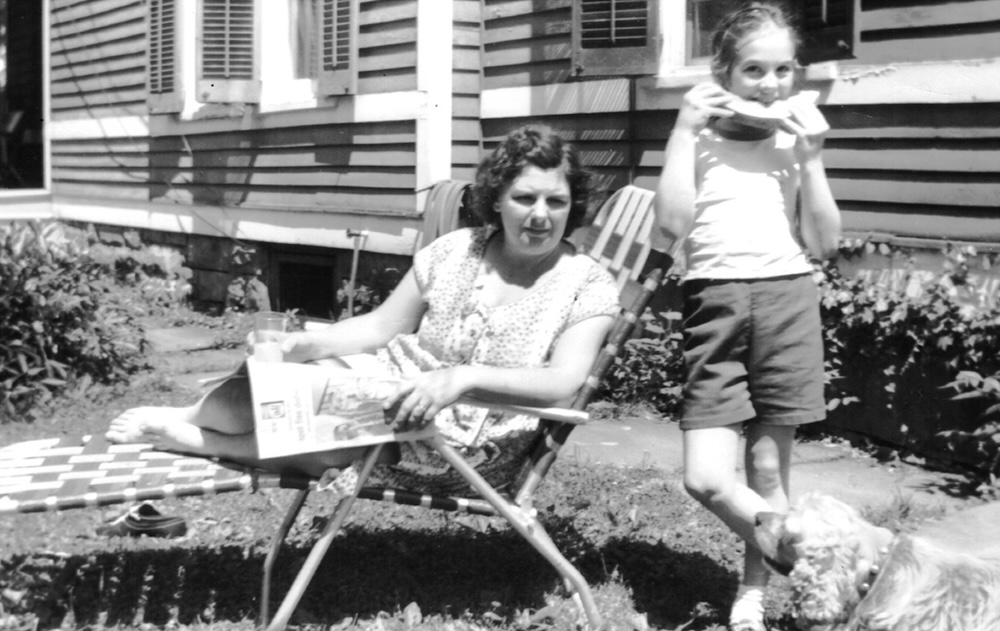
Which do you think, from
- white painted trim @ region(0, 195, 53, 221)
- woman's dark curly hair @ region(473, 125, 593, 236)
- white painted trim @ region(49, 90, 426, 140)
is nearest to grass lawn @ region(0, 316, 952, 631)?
woman's dark curly hair @ region(473, 125, 593, 236)

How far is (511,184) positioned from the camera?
3305 mm

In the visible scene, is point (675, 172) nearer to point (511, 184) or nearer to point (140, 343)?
point (511, 184)

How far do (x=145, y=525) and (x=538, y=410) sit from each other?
64.3 inches

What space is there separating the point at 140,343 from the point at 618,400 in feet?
9.51

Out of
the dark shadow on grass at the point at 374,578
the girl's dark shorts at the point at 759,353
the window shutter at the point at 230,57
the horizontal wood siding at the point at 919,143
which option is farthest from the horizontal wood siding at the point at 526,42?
the girl's dark shorts at the point at 759,353

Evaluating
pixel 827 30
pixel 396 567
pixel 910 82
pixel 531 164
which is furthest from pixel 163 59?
pixel 531 164

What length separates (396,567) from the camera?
366cm

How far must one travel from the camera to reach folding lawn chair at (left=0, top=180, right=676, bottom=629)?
9.49 ft

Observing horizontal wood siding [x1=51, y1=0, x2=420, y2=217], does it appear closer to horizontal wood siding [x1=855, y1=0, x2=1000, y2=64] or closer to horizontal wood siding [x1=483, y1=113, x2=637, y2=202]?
horizontal wood siding [x1=483, y1=113, x2=637, y2=202]

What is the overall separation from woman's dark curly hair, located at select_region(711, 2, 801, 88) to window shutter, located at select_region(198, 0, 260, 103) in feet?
22.0

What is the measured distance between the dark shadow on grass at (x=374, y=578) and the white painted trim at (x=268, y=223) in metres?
4.10

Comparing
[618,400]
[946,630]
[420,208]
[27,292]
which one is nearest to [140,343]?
[27,292]

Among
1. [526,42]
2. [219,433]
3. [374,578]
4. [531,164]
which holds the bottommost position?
[374,578]

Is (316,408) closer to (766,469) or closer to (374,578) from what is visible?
(374,578)
